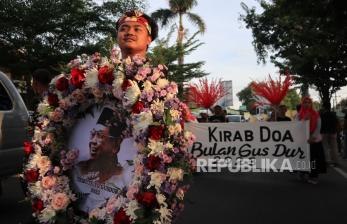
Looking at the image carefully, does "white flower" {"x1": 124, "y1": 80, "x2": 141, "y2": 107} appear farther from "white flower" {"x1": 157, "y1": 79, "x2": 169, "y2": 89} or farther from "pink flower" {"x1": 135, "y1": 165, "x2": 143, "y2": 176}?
"pink flower" {"x1": 135, "y1": 165, "x2": 143, "y2": 176}

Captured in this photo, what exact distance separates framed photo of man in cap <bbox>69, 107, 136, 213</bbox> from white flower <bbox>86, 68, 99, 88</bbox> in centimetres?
16

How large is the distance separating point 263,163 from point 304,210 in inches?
129

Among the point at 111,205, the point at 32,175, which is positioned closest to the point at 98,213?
the point at 111,205

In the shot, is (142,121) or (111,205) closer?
(142,121)

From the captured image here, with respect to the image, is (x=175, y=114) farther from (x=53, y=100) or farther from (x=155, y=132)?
(x=53, y=100)

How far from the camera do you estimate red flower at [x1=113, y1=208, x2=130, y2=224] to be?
3311 millimetres

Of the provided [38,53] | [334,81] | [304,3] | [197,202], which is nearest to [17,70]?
[38,53]

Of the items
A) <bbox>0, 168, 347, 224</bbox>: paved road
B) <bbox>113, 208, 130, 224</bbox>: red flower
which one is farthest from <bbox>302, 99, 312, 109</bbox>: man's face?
<bbox>113, 208, 130, 224</bbox>: red flower

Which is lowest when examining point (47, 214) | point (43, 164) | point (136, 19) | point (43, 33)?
point (47, 214)

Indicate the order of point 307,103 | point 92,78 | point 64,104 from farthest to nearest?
point 307,103
point 64,104
point 92,78

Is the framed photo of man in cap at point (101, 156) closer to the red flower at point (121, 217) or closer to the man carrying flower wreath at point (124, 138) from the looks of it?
the man carrying flower wreath at point (124, 138)

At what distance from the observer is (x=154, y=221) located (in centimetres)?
331

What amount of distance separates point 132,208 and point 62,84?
93 centimetres

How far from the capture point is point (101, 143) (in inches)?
133
